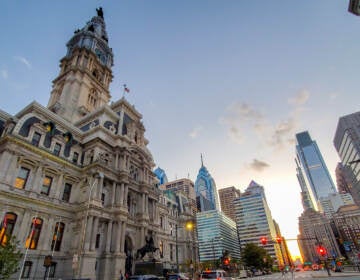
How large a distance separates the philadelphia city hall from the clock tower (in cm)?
448

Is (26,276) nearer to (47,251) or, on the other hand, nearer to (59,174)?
(47,251)

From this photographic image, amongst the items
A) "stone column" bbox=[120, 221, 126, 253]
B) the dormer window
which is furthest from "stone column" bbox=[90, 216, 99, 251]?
the dormer window

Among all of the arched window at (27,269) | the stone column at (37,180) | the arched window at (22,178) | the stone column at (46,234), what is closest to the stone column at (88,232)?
the stone column at (46,234)

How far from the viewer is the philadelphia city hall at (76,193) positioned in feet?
86.7

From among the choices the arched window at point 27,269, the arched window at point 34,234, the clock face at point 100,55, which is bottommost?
the arched window at point 27,269

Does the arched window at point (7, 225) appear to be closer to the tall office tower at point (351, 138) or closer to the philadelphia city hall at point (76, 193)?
the philadelphia city hall at point (76, 193)

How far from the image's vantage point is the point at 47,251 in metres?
27.4

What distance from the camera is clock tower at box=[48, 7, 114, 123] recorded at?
55.4 m

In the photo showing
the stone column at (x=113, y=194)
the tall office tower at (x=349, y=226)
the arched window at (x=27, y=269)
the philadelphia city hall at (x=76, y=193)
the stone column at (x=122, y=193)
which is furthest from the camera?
the tall office tower at (x=349, y=226)

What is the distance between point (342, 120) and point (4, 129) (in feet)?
448

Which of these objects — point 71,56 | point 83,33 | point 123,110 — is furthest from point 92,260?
point 83,33

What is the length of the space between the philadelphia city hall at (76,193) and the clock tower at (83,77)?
448 centimetres

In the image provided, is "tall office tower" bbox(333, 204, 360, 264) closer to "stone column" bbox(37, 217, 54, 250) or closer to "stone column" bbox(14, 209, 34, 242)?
"stone column" bbox(37, 217, 54, 250)

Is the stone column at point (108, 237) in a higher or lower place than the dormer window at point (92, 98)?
lower
